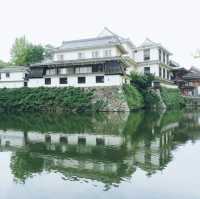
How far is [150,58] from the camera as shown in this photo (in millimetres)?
51438

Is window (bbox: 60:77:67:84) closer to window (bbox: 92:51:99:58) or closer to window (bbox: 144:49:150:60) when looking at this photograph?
window (bbox: 92:51:99:58)

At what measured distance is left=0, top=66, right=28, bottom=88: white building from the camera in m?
46.5

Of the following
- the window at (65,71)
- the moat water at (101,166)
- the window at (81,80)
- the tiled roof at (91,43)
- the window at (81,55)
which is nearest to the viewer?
the moat water at (101,166)

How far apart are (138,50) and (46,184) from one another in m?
45.8

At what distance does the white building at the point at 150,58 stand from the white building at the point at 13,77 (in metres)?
20.2

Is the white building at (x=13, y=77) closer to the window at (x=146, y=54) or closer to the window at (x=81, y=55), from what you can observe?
the window at (x=81, y=55)

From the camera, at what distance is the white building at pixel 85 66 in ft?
128

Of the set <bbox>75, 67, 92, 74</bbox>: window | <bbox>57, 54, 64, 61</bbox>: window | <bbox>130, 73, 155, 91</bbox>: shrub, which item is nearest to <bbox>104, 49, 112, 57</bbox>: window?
<bbox>75, 67, 92, 74</bbox>: window

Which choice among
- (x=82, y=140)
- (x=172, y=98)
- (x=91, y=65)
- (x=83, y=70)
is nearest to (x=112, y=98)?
(x=91, y=65)

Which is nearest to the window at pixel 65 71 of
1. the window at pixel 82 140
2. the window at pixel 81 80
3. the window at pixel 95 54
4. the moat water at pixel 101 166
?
the window at pixel 81 80

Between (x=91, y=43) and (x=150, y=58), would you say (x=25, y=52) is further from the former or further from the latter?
(x=150, y=58)

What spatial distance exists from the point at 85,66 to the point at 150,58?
15.6 m

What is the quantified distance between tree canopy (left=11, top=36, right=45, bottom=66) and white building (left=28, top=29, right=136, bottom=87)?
49.9ft

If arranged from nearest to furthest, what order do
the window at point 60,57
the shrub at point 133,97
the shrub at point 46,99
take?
the shrub at point 133,97
the shrub at point 46,99
the window at point 60,57
